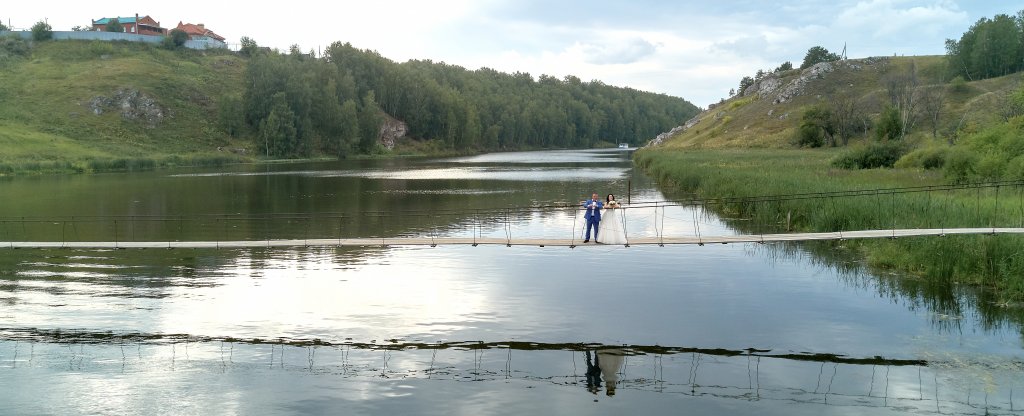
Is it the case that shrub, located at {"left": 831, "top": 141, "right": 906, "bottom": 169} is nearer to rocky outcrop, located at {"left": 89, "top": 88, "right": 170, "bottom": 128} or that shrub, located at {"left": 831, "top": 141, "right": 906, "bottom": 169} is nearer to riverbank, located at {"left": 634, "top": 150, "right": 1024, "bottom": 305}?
riverbank, located at {"left": 634, "top": 150, "right": 1024, "bottom": 305}

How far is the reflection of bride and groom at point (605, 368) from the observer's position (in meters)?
18.0

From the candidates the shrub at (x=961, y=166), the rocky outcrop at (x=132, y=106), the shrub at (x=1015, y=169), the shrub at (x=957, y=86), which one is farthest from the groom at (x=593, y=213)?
the rocky outcrop at (x=132, y=106)

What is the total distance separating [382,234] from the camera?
40406 millimetres

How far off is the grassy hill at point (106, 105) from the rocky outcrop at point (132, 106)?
0.17 metres

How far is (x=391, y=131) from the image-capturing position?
191 metres

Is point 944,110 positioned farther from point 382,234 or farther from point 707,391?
point 707,391

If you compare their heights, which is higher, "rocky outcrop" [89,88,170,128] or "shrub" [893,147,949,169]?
"rocky outcrop" [89,88,170,128]

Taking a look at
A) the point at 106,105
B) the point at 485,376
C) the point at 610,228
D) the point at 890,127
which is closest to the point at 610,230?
the point at 610,228

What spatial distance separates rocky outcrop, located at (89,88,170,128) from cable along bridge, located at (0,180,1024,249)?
105 metres

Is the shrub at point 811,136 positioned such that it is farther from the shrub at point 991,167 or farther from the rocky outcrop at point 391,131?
the rocky outcrop at point 391,131

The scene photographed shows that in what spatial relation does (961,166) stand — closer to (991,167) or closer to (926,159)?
(991,167)

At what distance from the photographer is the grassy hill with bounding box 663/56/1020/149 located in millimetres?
108463

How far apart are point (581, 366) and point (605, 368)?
59cm

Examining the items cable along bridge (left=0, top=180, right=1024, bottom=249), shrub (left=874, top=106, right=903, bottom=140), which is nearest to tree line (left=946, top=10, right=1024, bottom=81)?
shrub (left=874, top=106, right=903, bottom=140)
